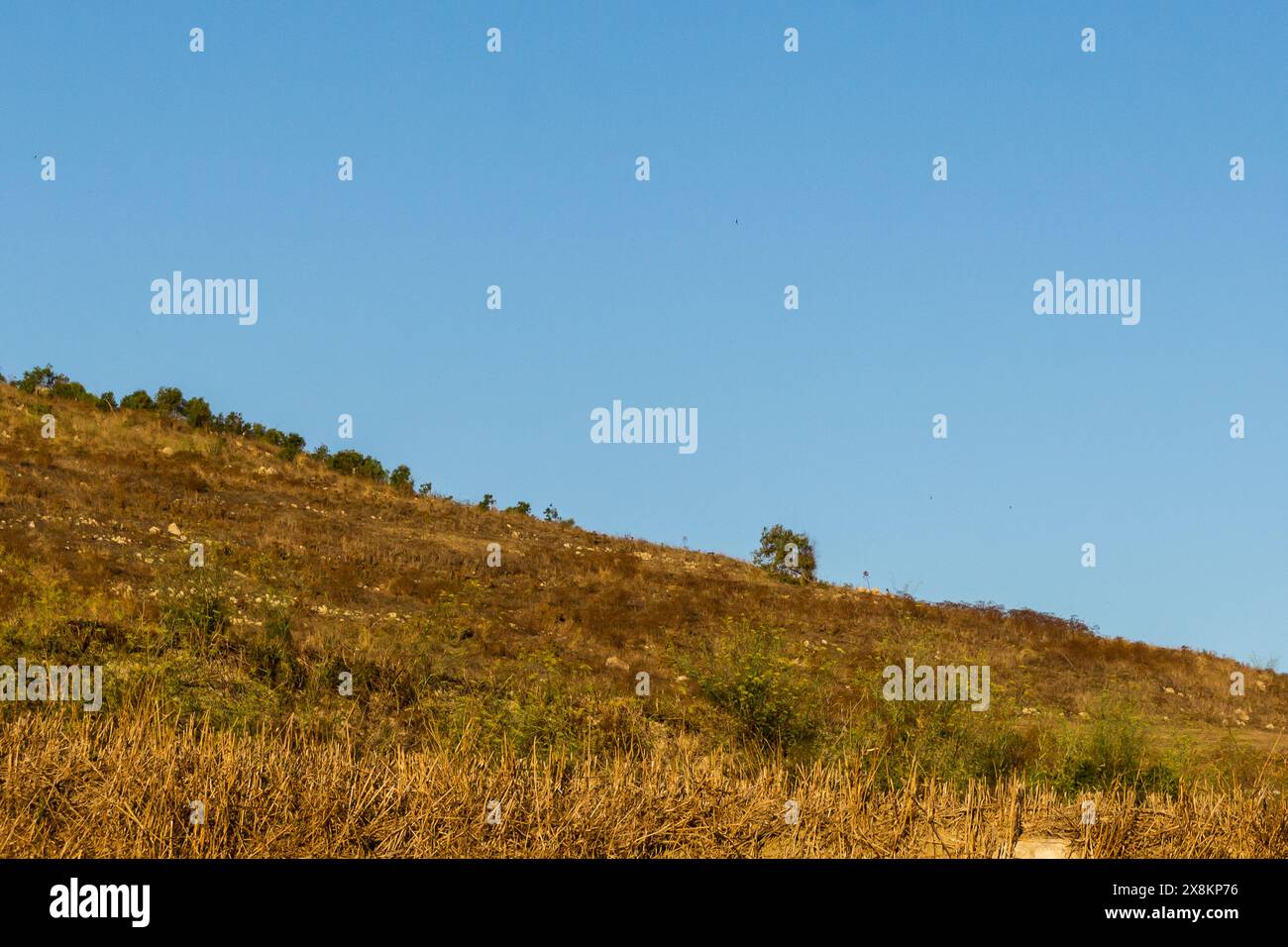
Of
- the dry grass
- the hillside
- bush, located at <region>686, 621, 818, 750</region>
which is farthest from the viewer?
bush, located at <region>686, 621, 818, 750</region>

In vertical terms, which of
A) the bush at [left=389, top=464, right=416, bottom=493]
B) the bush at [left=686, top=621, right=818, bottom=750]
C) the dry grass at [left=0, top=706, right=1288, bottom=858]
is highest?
the bush at [left=389, top=464, right=416, bottom=493]

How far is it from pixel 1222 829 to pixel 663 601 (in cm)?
2177

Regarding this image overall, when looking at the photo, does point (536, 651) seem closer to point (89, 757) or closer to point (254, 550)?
point (254, 550)

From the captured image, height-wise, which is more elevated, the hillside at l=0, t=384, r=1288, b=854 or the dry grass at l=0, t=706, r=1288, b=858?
the hillside at l=0, t=384, r=1288, b=854

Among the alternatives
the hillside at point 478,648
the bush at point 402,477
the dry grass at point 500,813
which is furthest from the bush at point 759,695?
the bush at point 402,477

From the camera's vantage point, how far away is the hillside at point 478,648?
61.9 feet

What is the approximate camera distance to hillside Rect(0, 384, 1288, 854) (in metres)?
18.9

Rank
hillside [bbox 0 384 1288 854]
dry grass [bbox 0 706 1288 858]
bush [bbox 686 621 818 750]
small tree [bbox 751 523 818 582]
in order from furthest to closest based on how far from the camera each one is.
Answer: small tree [bbox 751 523 818 582] < bush [bbox 686 621 818 750] < hillside [bbox 0 384 1288 854] < dry grass [bbox 0 706 1288 858]

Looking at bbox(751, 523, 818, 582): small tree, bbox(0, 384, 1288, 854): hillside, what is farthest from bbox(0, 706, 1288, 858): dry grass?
bbox(751, 523, 818, 582): small tree

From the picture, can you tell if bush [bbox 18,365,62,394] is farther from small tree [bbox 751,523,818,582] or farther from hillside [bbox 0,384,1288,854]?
small tree [bbox 751,523,818,582]

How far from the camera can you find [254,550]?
3262 cm

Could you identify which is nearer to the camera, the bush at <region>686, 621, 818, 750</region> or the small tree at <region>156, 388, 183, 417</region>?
the bush at <region>686, 621, 818, 750</region>

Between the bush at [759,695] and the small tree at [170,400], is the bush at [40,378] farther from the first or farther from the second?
the bush at [759,695]
